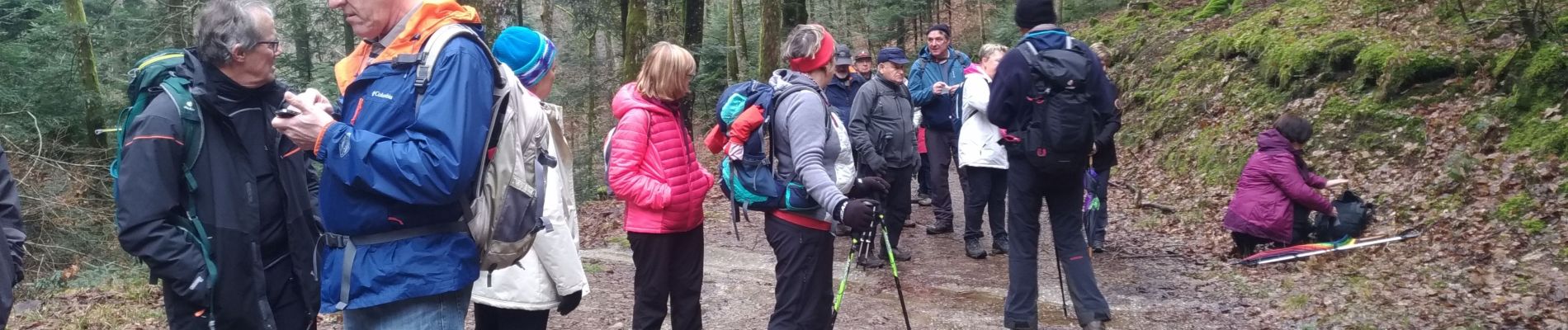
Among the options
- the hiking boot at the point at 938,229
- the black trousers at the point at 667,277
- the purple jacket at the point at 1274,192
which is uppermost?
the black trousers at the point at 667,277

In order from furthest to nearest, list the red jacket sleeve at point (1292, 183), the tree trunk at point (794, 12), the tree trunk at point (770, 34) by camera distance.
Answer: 1. the tree trunk at point (794, 12)
2. the tree trunk at point (770, 34)
3. the red jacket sleeve at point (1292, 183)

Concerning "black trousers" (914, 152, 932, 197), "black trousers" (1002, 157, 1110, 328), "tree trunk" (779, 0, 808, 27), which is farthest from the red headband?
"tree trunk" (779, 0, 808, 27)

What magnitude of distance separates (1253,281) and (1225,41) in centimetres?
737

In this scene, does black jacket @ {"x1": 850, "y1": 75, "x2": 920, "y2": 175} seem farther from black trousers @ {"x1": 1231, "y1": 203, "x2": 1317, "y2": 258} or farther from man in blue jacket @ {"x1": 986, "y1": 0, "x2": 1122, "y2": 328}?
black trousers @ {"x1": 1231, "y1": 203, "x2": 1317, "y2": 258}

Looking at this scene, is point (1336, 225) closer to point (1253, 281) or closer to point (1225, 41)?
point (1253, 281)

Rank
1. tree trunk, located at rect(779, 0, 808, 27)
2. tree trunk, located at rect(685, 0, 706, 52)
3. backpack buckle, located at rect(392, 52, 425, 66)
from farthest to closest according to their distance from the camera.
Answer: tree trunk, located at rect(779, 0, 808, 27) < tree trunk, located at rect(685, 0, 706, 52) < backpack buckle, located at rect(392, 52, 425, 66)

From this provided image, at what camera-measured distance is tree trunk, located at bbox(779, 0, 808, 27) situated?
18266mm

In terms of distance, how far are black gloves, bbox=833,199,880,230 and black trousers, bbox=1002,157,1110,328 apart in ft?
5.90

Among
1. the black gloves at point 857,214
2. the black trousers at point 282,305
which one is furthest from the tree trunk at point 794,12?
the black trousers at point 282,305

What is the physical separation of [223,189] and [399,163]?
1438 millimetres

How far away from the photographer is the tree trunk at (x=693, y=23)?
51.2ft

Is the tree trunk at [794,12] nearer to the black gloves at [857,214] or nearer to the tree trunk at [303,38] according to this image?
the tree trunk at [303,38]

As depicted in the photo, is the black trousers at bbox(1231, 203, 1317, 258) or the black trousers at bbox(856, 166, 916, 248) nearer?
the black trousers at bbox(1231, 203, 1317, 258)

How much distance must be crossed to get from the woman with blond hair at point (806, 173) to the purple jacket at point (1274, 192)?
13.9ft
